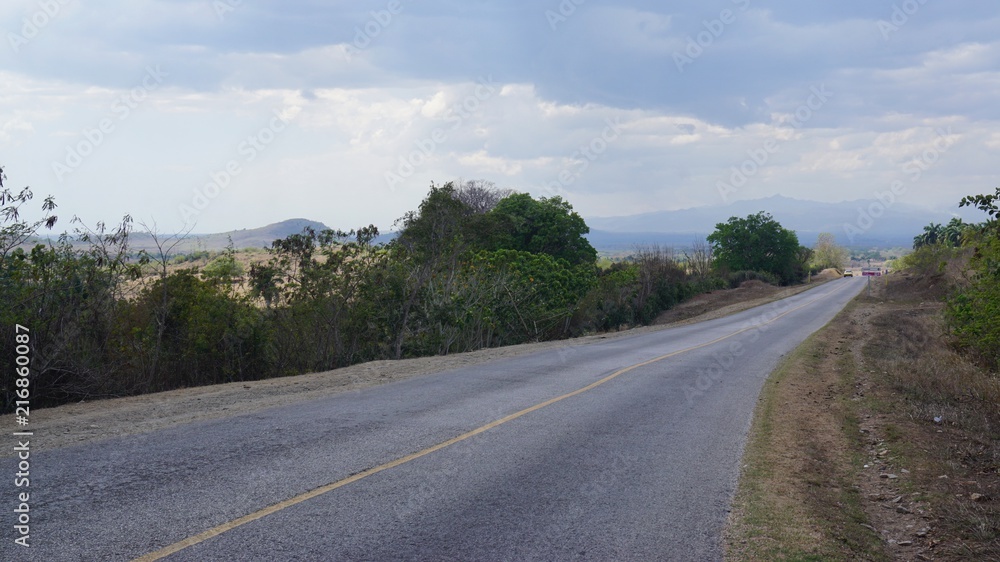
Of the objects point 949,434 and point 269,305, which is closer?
point 949,434

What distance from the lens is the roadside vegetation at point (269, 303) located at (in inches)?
455

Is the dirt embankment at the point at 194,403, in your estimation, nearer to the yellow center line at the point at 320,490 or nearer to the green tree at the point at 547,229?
the yellow center line at the point at 320,490

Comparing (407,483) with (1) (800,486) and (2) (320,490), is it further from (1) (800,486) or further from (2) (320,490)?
(1) (800,486)

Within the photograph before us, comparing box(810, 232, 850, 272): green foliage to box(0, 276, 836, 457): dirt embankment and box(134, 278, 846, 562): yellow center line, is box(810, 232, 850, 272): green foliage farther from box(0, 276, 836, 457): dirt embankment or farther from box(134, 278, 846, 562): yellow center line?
box(134, 278, 846, 562): yellow center line

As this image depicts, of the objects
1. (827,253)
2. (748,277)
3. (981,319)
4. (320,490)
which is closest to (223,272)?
(320,490)

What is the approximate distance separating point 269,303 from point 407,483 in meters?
12.7

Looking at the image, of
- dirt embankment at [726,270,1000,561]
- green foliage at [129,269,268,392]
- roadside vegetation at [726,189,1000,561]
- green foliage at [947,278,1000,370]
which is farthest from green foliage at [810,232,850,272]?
green foliage at [129,269,268,392]

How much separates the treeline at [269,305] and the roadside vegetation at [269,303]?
0.11ft

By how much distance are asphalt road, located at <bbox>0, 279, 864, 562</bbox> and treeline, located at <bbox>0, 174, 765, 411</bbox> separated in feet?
15.5

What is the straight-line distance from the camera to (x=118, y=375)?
42.5 feet

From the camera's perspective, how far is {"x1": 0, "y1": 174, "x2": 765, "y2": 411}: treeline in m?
11.5

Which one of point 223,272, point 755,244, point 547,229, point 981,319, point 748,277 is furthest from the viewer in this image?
point 755,244

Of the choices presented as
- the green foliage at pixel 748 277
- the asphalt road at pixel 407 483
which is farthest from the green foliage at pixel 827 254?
the asphalt road at pixel 407 483

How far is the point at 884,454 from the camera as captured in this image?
347 inches
